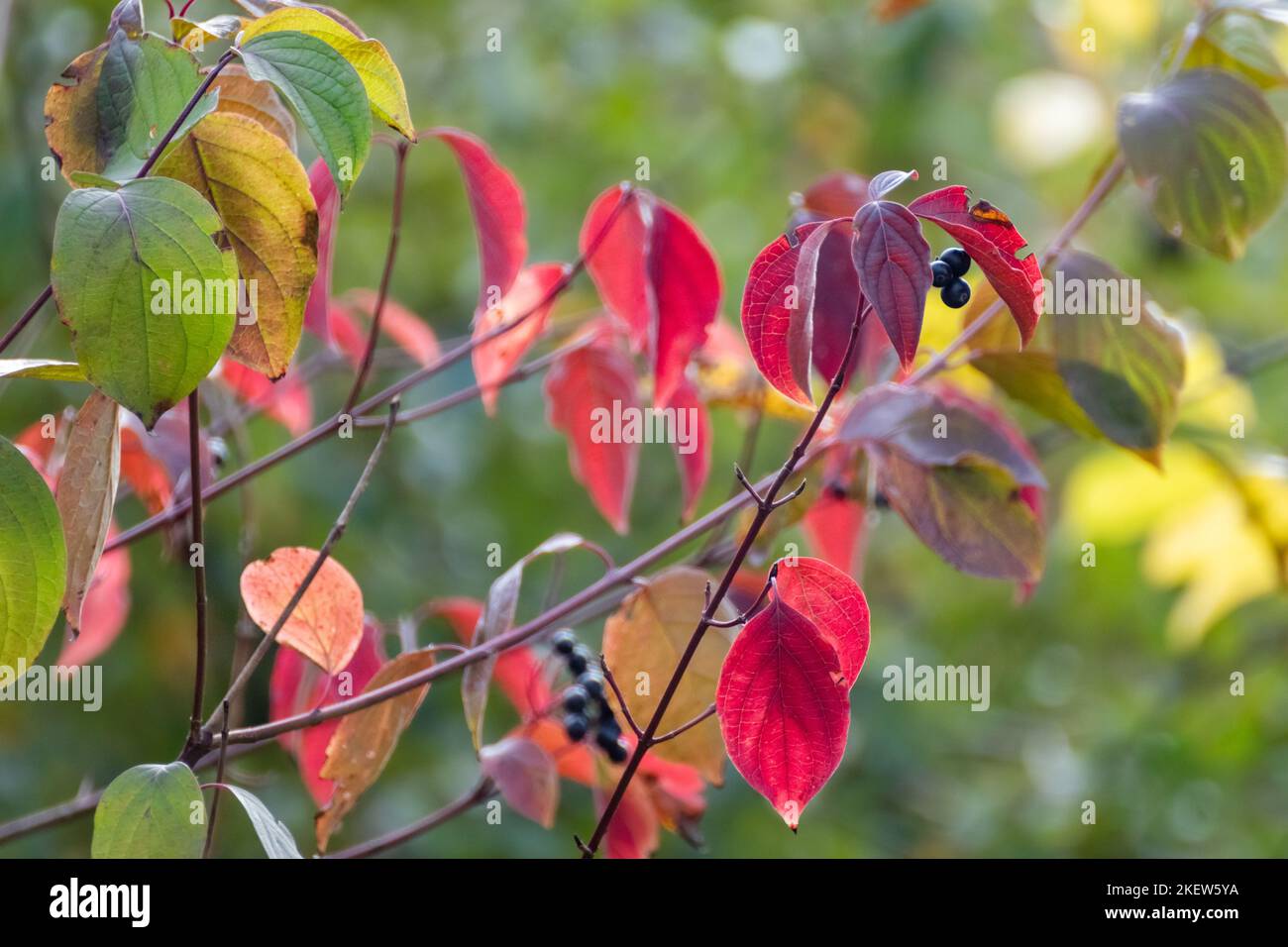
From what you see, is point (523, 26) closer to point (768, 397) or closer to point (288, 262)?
point (768, 397)

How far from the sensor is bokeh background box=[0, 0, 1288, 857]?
201 cm

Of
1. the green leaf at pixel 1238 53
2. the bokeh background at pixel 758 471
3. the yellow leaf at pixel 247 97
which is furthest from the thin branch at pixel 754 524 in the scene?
the bokeh background at pixel 758 471

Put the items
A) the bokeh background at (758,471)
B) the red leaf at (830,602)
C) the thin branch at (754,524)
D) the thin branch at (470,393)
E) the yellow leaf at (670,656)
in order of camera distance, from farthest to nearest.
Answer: the bokeh background at (758,471)
the thin branch at (470,393)
the yellow leaf at (670,656)
the red leaf at (830,602)
the thin branch at (754,524)

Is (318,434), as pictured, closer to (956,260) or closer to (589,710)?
(589,710)

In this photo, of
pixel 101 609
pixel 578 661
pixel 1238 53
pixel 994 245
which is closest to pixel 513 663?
pixel 578 661

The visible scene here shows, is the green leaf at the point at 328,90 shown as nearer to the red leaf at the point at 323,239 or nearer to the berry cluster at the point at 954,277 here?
the red leaf at the point at 323,239

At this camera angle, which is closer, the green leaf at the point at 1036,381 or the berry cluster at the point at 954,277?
the berry cluster at the point at 954,277

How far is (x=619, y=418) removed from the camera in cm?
96

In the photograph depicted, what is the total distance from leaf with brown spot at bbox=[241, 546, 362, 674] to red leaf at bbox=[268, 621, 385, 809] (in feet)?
0.08

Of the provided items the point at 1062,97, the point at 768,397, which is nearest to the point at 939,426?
the point at 768,397

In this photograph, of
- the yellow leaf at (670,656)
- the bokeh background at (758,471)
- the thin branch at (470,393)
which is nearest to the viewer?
the yellow leaf at (670,656)

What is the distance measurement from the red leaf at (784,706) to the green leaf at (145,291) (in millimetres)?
296

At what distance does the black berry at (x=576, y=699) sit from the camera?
2.76ft
